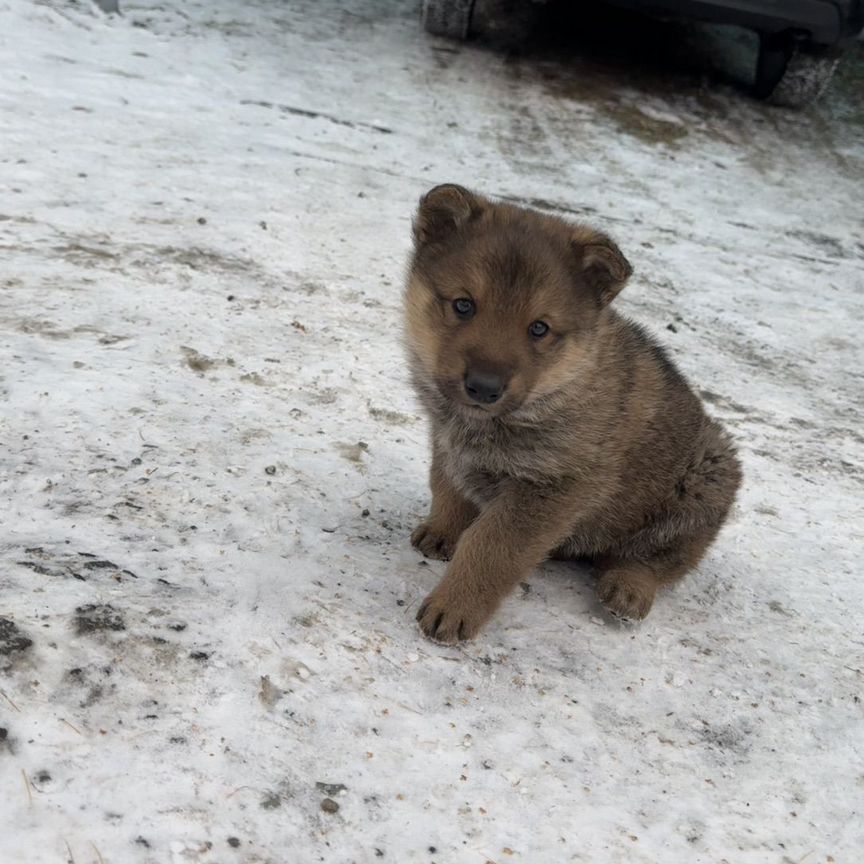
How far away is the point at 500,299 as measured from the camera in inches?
130

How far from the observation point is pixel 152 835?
91.1 inches

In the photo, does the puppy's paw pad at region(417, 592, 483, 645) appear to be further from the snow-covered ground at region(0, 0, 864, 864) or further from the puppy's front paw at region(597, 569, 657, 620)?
the puppy's front paw at region(597, 569, 657, 620)

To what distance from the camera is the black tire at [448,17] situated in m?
10.6

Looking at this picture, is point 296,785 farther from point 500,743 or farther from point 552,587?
point 552,587

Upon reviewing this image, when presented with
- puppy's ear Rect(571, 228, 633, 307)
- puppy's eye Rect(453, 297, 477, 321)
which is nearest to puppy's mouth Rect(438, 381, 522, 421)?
puppy's eye Rect(453, 297, 477, 321)

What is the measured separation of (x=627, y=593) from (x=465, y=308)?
1.23 meters

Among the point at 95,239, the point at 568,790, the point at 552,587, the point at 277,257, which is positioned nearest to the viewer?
the point at 568,790

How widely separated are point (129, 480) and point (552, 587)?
1.71 meters

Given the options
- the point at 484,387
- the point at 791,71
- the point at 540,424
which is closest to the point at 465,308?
the point at 484,387

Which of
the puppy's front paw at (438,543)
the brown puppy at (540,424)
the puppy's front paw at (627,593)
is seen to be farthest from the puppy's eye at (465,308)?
the puppy's front paw at (627,593)

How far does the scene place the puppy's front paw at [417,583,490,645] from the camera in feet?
10.7

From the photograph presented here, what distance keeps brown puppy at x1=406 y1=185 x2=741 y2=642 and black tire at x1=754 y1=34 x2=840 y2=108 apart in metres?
7.73

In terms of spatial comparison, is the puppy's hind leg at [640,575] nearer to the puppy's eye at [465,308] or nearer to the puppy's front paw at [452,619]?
the puppy's front paw at [452,619]

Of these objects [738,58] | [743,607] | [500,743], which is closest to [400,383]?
[743,607]
